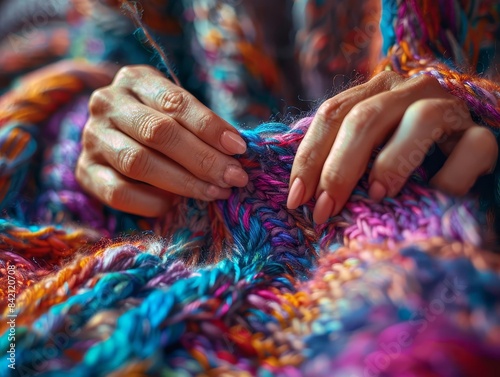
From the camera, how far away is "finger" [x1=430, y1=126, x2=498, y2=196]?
43 centimetres

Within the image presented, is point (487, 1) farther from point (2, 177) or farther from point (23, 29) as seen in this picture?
point (23, 29)

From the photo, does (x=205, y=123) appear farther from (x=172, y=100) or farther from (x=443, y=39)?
(x=443, y=39)

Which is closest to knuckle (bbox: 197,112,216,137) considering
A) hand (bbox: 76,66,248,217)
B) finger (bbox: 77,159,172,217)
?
hand (bbox: 76,66,248,217)

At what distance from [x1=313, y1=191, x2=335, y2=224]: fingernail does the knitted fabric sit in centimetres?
1

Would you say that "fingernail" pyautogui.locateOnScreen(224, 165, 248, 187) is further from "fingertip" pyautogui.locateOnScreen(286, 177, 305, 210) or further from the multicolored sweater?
the multicolored sweater

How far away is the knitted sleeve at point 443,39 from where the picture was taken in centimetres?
57

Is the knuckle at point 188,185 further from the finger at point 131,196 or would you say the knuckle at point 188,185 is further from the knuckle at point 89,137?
the knuckle at point 89,137

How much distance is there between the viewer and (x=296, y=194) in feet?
1.51

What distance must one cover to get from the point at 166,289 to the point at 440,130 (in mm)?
297

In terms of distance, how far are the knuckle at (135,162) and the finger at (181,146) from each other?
2cm

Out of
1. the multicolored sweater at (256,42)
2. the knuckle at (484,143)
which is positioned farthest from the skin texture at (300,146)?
the multicolored sweater at (256,42)

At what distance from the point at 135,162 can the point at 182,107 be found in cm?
9

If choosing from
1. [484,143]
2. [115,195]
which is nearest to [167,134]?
[115,195]

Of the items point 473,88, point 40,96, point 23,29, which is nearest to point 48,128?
point 40,96
